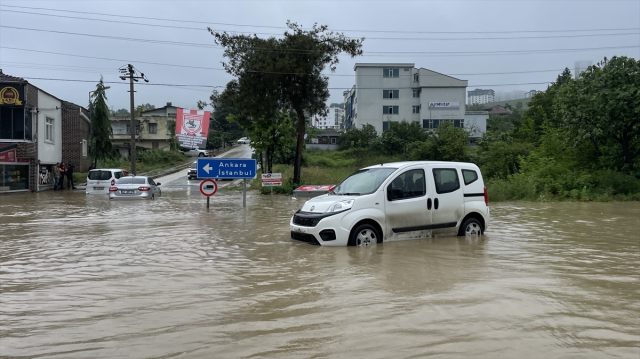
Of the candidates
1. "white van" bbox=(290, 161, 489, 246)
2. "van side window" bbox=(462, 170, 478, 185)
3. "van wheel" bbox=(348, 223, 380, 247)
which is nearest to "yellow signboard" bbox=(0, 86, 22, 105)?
"white van" bbox=(290, 161, 489, 246)

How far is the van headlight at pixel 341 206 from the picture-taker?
31.6ft

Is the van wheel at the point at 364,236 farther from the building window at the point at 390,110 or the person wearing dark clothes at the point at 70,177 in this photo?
the building window at the point at 390,110

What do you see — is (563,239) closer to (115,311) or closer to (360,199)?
(360,199)

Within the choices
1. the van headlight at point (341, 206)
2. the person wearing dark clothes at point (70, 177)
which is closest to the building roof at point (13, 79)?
the person wearing dark clothes at point (70, 177)

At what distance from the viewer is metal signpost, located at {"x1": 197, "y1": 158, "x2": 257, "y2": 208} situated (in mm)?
18172

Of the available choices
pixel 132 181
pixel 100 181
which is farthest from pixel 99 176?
pixel 132 181

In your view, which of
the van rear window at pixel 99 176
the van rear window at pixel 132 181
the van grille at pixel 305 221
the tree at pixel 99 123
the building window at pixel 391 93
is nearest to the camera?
the van grille at pixel 305 221

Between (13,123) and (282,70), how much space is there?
16.3 m

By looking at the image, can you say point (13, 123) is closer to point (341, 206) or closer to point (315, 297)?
point (341, 206)

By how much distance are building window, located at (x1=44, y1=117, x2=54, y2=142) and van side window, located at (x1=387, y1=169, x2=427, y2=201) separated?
31304 mm

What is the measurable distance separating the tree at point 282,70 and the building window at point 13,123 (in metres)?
12.1

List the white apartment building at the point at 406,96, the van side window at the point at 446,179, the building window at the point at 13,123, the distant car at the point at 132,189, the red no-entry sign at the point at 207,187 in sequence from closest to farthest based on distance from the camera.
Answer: the van side window at the point at 446,179
the red no-entry sign at the point at 207,187
the distant car at the point at 132,189
the building window at the point at 13,123
the white apartment building at the point at 406,96

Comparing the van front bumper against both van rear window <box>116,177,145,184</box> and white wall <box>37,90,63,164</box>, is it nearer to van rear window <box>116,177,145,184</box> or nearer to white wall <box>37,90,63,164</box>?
van rear window <box>116,177,145,184</box>

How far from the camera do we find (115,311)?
19.4ft
